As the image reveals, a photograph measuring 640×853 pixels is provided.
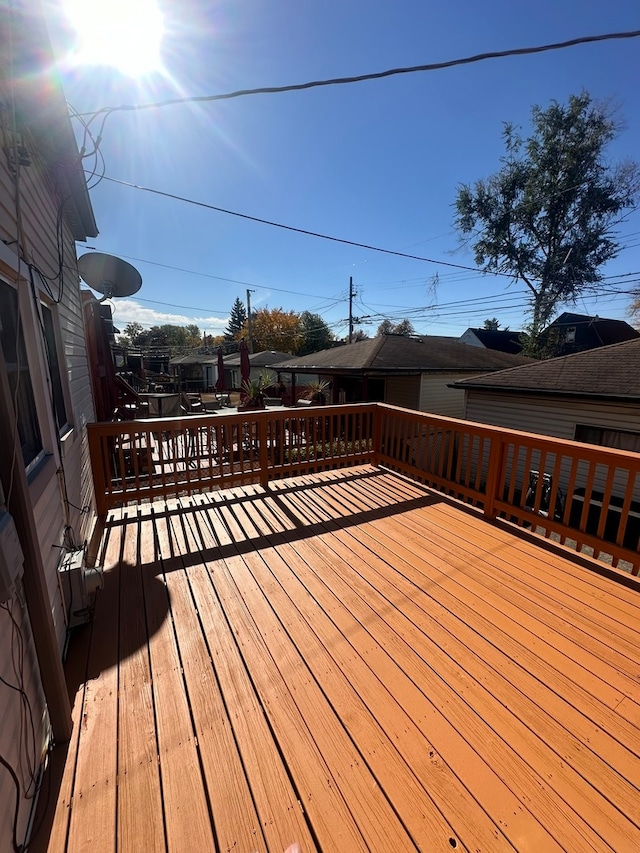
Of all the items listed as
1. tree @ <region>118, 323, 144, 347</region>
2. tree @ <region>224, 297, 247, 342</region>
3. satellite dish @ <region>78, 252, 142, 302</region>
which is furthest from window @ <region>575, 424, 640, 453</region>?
tree @ <region>118, 323, 144, 347</region>

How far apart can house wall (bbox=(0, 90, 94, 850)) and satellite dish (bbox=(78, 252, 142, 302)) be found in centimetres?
21

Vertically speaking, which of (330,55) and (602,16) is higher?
(330,55)

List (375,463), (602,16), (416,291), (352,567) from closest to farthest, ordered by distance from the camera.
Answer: (352,567) < (602,16) < (375,463) < (416,291)

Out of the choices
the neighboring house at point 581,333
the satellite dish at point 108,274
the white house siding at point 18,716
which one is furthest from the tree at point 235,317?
the white house siding at point 18,716

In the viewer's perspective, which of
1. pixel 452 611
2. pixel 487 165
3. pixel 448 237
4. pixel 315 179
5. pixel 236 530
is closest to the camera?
pixel 452 611

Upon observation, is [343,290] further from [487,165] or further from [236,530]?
[236,530]

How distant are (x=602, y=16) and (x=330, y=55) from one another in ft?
7.79

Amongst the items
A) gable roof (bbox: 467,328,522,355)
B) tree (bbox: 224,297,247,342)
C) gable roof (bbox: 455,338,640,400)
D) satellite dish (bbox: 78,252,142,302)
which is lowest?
gable roof (bbox: 455,338,640,400)

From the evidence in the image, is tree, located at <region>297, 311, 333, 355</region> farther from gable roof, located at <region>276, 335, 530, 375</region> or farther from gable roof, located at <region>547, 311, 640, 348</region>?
gable roof, located at <region>276, 335, 530, 375</region>

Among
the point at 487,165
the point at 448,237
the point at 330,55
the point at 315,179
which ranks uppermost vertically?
the point at 487,165

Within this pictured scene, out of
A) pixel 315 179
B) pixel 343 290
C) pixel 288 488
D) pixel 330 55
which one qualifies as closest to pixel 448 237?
pixel 343 290

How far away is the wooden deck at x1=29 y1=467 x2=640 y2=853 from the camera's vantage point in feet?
3.71

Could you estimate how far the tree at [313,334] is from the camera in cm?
3544

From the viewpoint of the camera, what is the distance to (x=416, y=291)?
25.4m
